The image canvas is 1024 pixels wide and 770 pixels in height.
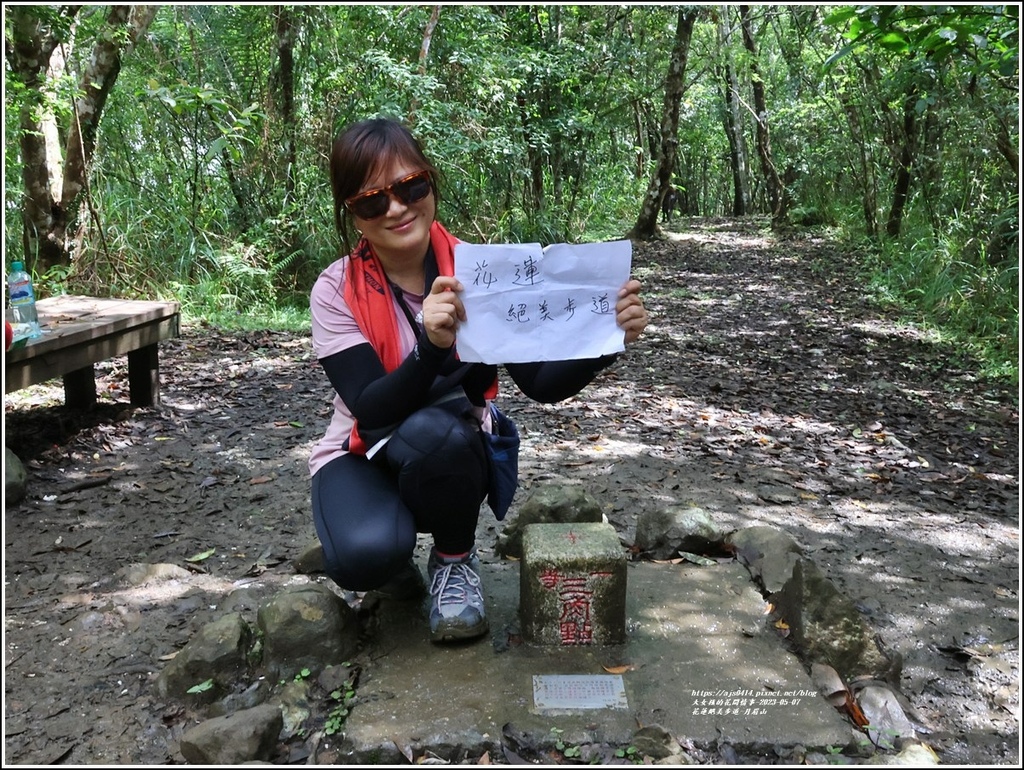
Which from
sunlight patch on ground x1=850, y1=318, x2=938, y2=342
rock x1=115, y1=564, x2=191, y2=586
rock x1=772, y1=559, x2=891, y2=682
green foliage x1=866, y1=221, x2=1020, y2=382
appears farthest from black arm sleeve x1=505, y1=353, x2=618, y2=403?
sunlight patch on ground x1=850, y1=318, x2=938, y2=342

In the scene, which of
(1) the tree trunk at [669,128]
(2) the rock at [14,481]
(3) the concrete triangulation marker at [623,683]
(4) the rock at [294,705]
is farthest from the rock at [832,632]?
(1) the tree trunk at [669,128]

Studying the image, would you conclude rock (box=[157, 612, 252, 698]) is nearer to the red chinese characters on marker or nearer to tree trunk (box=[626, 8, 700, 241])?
the red chinese characters on marker

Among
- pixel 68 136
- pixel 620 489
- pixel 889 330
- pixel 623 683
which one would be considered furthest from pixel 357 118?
pixel 623 683

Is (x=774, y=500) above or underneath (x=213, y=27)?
underneath

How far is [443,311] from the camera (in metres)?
1.90

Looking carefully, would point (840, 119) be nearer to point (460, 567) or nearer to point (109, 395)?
point (109, 395)

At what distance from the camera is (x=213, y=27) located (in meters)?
7.76

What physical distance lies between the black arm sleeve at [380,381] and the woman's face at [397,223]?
265 mm

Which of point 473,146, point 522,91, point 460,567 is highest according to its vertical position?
point 522,91

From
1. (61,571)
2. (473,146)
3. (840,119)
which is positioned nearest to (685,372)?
(473,146)

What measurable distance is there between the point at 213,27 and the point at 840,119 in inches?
375

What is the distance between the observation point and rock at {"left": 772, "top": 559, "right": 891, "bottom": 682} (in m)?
2.14

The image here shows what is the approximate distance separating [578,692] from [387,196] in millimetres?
1307

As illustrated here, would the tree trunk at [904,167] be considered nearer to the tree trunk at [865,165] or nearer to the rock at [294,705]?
the tree trunk at [865,165]
